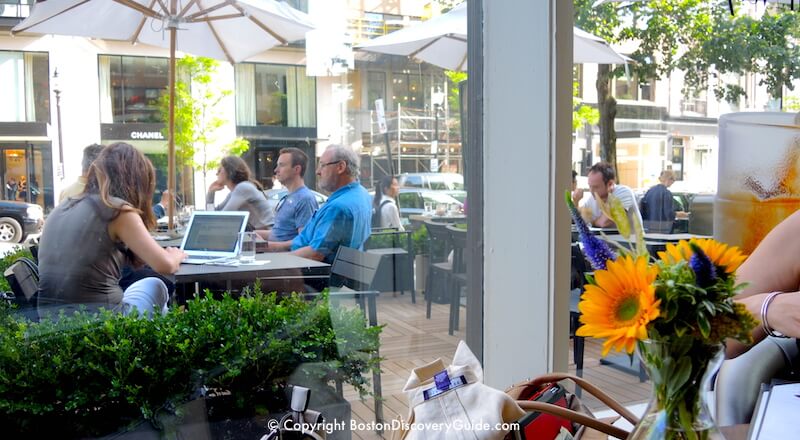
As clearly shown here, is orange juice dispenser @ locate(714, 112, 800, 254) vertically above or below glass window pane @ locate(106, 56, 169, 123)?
below

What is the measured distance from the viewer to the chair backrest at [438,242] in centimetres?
225

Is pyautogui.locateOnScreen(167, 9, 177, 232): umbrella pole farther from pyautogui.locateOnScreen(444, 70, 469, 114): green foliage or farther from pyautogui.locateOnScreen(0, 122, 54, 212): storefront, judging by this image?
pyautogui.locateOnScreen(444, 70, 469, 114): green foliage

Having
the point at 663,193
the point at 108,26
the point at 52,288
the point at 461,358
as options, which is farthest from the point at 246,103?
the point at 663,193

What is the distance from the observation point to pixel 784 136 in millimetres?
2225

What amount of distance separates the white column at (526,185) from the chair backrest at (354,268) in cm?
45

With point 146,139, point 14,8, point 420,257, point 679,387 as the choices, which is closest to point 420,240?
point 420,257

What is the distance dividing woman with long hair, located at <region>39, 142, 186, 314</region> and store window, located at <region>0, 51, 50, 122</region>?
192 mm

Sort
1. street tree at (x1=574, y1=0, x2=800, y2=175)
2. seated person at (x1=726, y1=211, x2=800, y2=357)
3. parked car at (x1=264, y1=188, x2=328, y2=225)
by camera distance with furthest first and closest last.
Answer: street tree at (x1=574, y1=0, x2=800, y2=175) < parked car at (x1=264, y1=188, x2=328, y2=225) < seated person at (x1=726, y1=211, x2=800, y2=357)

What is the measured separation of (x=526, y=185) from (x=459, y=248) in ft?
1.19

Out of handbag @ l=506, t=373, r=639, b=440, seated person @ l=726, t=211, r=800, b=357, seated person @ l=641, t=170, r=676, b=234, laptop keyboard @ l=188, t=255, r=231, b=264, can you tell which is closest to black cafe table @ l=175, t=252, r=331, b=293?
laptop keyboard @ l=188, t=255, r=231, b=264

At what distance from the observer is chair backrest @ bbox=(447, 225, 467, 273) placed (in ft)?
7.01

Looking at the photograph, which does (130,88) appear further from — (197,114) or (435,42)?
(435,42)

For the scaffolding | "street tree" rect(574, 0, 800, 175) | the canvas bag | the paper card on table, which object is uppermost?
"street tree" rect(574, 0, 800, 175)

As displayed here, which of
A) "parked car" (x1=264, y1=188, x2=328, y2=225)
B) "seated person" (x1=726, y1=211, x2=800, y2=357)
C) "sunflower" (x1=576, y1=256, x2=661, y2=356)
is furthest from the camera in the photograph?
"parked car" (x1=264, y1=188, x2=328, y2=225)
